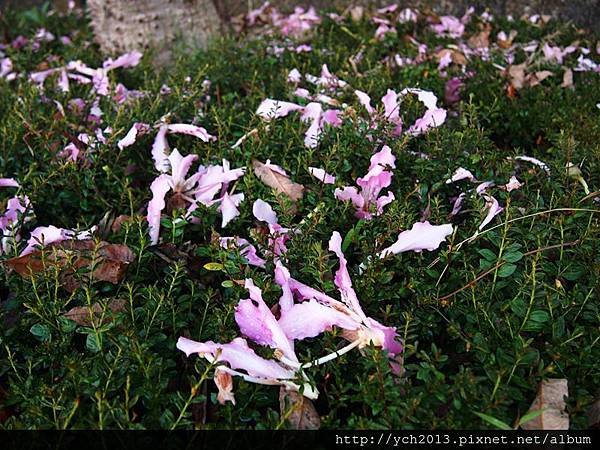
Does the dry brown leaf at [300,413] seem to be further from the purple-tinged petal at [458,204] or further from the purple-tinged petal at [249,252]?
the purple-tinged petal at [458,204]

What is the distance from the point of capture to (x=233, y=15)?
15.2 feet

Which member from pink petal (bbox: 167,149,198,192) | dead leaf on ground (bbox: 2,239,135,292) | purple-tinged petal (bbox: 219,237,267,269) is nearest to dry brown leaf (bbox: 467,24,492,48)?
pink petal (bbox: 167,149,198,192)

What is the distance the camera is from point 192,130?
A: 95.1 inches

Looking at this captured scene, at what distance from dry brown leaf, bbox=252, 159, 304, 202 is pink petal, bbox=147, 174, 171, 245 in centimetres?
30

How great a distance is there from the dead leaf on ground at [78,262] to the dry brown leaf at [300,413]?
609 millimetres

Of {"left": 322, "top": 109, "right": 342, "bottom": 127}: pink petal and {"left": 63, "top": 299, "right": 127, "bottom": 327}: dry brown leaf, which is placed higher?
{"left": 63, "top": 299, "right": 127, "bottom": 327}: dry brown leaf

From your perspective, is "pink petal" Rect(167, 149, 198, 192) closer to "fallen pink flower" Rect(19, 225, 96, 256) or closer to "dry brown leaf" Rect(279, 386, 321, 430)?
"fallen pink flower" Rect(19, 225, 96, 256)

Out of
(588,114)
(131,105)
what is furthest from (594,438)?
(131,105)

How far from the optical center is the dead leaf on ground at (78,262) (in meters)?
1.72

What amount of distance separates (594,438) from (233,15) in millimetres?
3899

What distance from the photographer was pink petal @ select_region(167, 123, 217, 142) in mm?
2383

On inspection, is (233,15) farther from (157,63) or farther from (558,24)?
(558,24)

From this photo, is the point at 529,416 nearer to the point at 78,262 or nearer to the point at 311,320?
the point at 311,320

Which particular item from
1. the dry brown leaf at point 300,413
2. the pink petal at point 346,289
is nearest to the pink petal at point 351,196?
the pink petal at point 346,289
